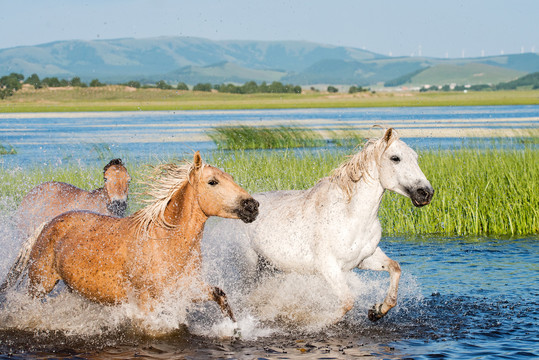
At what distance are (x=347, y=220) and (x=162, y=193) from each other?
2240 mm

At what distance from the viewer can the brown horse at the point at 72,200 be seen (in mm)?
9836

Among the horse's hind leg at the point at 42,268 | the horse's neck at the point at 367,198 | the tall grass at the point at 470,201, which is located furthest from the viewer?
the tall grass at the point at 470,201

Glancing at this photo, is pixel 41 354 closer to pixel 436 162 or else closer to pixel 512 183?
pixel 512 183

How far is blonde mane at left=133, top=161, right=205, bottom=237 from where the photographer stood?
7.80 meters

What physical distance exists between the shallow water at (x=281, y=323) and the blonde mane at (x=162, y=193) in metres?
0.83

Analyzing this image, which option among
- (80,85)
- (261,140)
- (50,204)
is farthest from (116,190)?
(80,85)

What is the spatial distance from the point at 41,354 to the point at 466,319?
540cm

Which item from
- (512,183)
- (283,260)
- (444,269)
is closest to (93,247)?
(283,260)

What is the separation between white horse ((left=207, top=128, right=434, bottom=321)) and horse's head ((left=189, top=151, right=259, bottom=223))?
1581mm

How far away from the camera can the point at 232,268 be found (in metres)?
10.2

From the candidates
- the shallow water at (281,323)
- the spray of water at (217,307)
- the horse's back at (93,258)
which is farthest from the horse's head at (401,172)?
the horse's back at (93,258)

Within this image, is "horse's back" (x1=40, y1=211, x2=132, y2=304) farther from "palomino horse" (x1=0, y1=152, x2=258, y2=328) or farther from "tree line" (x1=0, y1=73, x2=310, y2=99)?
"tree line" (x1=0, y1=73, x2=310, y2=99)

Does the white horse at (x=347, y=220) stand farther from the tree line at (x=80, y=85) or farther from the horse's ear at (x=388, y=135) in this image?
the tree line at (x=80, y=85)

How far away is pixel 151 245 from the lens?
7.71m
